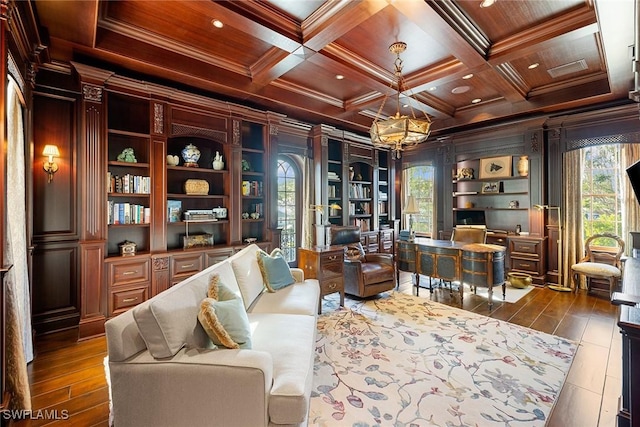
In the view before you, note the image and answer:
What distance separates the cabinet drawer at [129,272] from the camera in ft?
10.7

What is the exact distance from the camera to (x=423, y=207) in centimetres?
712

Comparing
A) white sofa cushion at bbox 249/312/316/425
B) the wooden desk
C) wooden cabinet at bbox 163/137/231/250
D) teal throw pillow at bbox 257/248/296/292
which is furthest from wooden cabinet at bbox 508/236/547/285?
wooden cabinet at bbox 163/137/231/250

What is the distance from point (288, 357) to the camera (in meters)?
1.74

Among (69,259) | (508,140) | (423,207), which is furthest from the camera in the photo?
(423,207)

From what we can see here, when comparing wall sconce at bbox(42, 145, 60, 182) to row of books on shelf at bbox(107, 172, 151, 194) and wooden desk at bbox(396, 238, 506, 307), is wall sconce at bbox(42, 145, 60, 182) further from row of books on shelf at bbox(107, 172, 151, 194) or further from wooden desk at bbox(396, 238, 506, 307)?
wooden desk at bbox(396, 238, 506, 307)

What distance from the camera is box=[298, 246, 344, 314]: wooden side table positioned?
372 centimetres

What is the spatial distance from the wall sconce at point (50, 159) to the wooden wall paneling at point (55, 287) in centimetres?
78

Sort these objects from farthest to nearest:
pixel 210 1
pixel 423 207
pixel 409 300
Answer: pixel 423 207
pixel 409 300
pixel 210 1

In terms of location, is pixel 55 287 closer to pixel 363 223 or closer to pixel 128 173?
pixel 128 173

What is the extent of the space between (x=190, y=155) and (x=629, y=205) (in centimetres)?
663

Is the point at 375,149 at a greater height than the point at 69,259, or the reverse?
the point at 375,149

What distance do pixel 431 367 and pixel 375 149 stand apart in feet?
16.3

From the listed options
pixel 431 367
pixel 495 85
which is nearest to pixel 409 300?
pixel 431 367

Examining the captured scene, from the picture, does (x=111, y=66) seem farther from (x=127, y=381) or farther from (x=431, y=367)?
(x=431, y=367)
